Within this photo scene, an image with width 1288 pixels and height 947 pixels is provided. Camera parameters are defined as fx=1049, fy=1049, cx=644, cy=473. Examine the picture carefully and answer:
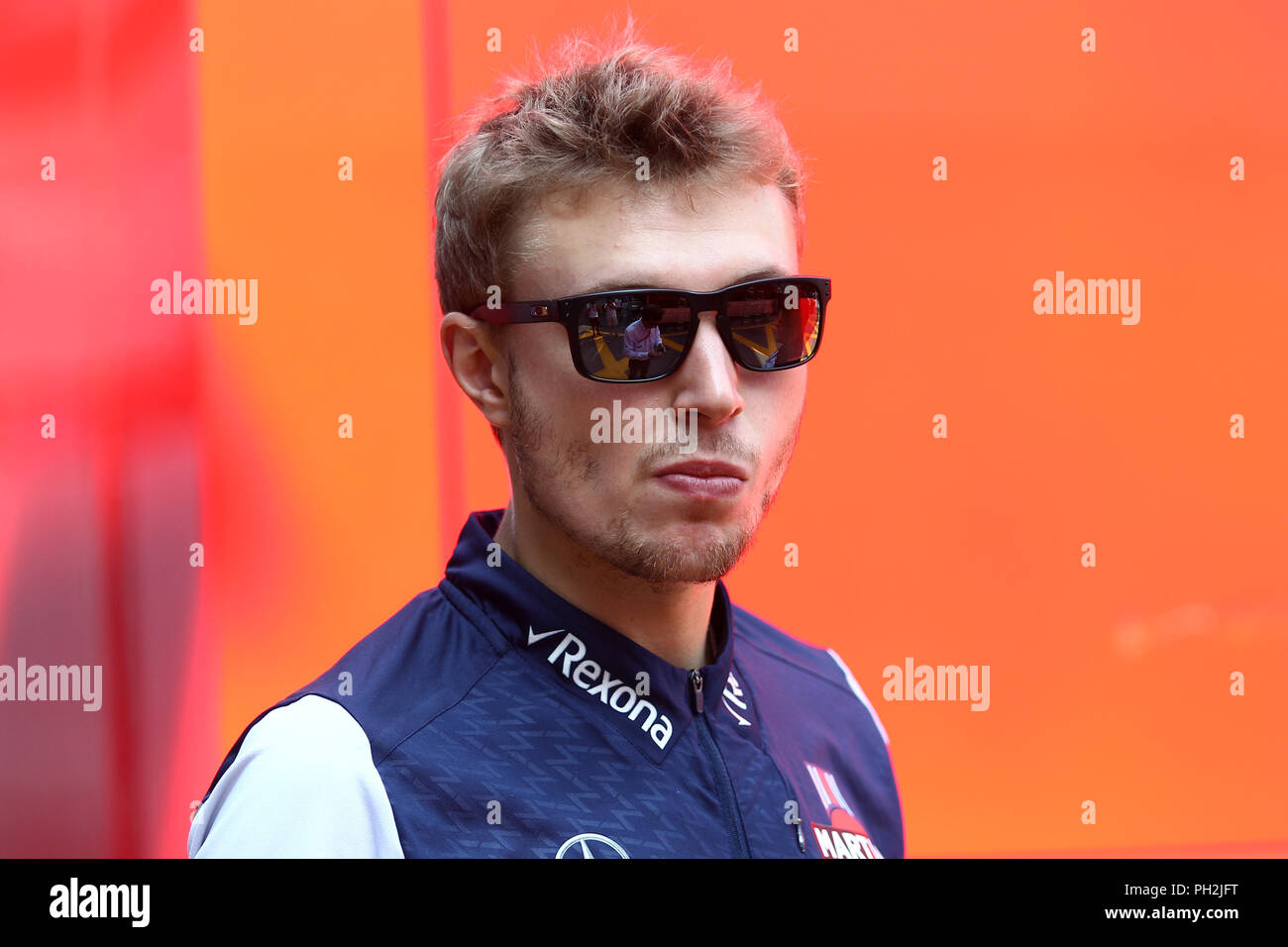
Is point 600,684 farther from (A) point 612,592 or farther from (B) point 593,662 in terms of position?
(A) point 612,592

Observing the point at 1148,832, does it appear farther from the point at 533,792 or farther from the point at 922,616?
the point at 533,792

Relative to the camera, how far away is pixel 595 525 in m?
1.54

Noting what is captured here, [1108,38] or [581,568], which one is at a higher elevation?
[1108,38]

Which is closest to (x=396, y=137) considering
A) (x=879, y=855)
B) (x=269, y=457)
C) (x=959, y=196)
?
(x=269, y=457)

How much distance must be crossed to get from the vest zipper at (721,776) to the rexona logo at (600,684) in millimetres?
63

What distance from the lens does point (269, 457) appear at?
7.97 ft

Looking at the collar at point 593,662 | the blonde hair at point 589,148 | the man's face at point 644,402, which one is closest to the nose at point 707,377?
the man's face at point 644,402

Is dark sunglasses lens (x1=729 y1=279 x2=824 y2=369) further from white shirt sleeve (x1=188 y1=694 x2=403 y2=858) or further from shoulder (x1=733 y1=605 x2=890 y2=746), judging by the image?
white shirt sleeve (x1=188 y1=694 x2=403 y2=858)

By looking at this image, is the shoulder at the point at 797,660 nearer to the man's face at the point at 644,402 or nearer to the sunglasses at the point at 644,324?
the man's face at the point at 644,402

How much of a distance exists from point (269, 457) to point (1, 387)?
1.98 ft

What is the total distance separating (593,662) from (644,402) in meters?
0.39

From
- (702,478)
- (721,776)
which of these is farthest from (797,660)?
(702,478)

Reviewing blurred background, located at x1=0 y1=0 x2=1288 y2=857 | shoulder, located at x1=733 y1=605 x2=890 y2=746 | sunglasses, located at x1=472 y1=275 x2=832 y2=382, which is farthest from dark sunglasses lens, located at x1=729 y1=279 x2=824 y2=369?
blurred background, located at x1=0 y1=0 x2=1288 y2=857

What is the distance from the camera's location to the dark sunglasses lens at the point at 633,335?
1487mm
